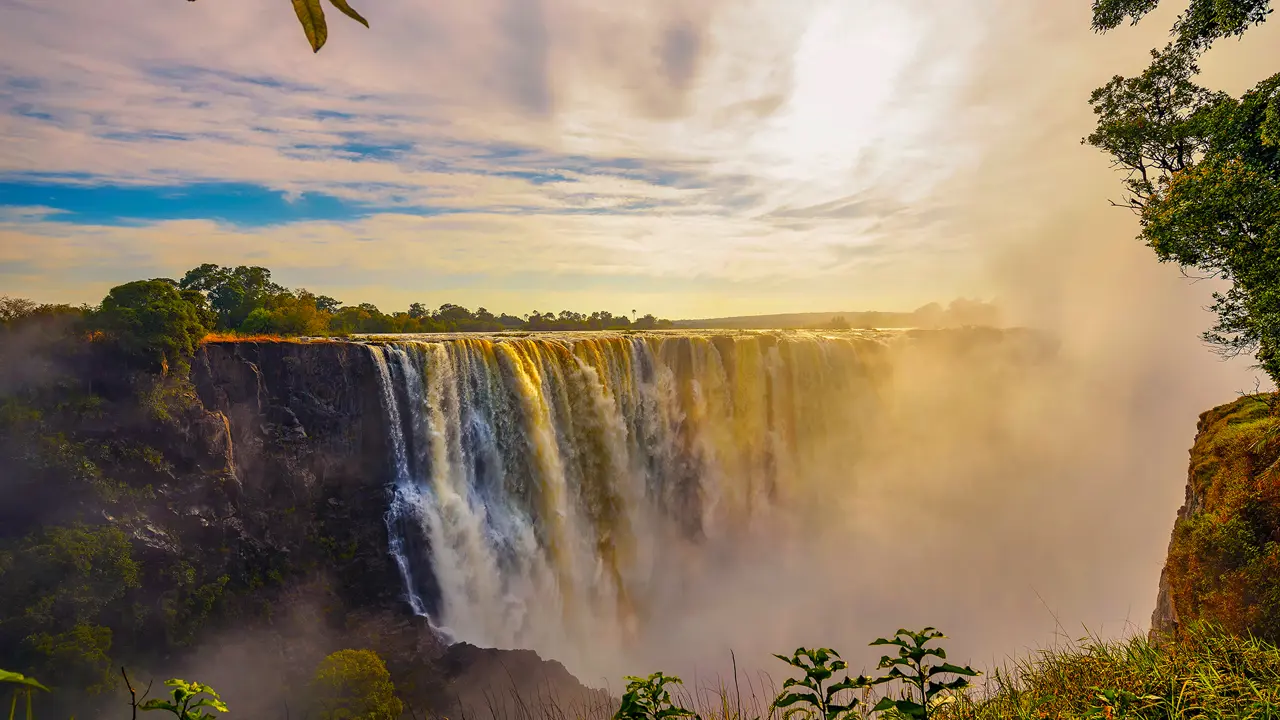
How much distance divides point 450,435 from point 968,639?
78.8ft

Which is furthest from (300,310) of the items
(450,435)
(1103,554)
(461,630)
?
(1103,554)

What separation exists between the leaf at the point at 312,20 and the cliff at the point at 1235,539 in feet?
32.3

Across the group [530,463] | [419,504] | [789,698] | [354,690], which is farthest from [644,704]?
[530,463]

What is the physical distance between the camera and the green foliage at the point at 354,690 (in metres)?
14.7

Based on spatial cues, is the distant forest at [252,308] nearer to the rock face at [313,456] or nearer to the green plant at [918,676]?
the rock face at [313,456]

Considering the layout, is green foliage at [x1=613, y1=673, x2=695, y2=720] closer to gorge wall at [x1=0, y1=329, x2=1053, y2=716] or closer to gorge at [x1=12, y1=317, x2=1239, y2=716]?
gorge wall at [x1=0, y1=329, x2=1053, y2=716]

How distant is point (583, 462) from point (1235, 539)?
1962 centimetres

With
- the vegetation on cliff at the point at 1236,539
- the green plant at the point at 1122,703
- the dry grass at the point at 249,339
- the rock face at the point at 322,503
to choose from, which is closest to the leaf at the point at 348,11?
the green plant at the point at 1122,703

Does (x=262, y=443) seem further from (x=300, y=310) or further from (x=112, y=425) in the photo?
(x=300, y=310)

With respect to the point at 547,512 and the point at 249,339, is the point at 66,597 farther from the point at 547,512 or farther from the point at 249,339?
the point at 547,512

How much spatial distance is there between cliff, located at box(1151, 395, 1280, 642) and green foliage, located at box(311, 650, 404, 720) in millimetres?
16480

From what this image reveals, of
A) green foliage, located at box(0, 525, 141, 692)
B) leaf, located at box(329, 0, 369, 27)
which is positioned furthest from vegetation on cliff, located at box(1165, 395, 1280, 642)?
green foliage, located at box(0, 525, 141, 692)

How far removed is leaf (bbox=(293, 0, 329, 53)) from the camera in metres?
1.60

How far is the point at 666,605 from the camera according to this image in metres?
26.2
